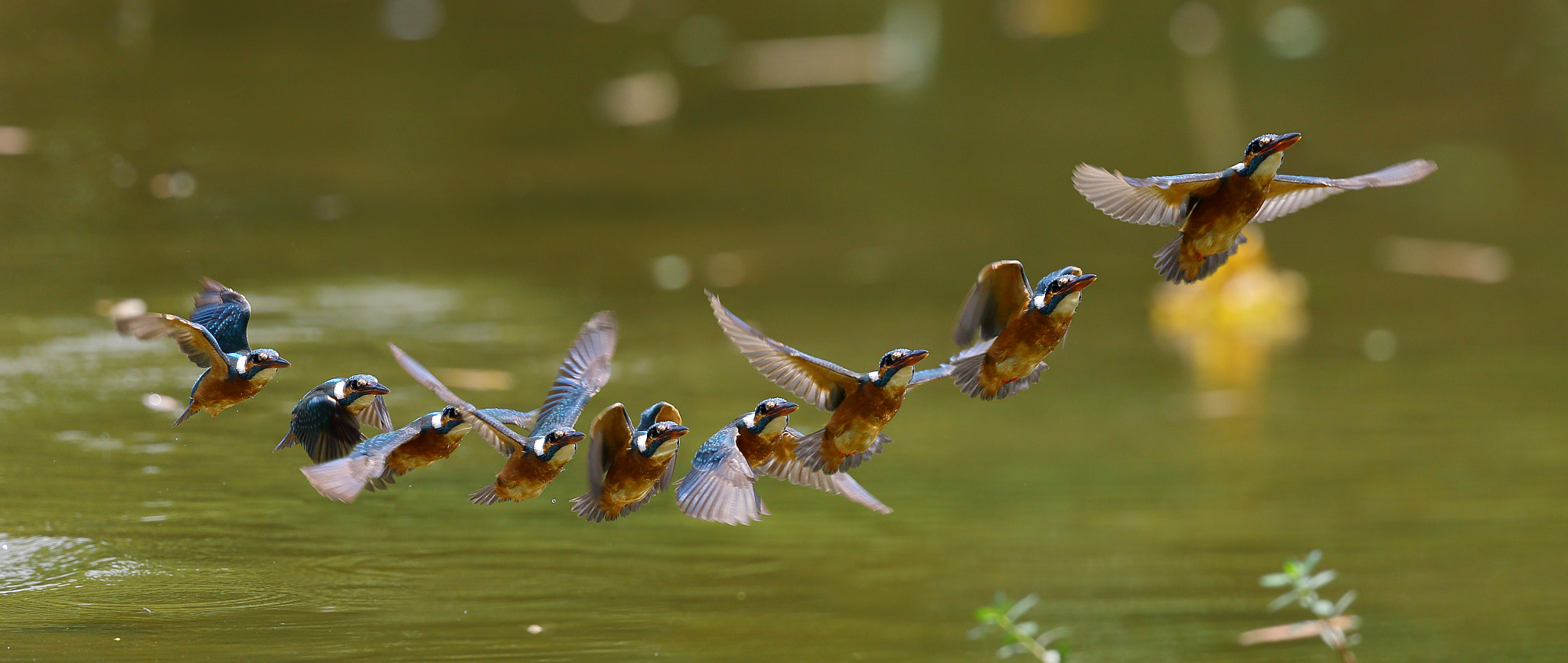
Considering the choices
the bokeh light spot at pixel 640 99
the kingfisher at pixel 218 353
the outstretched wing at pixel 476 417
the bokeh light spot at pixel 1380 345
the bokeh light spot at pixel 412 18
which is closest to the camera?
the outstretched wing at pixel 476 417

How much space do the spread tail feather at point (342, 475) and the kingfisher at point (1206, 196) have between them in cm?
95

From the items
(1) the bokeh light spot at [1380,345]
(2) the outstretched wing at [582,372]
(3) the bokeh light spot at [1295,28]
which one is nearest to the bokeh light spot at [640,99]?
(3) the bokeh light spot at [1295,28]

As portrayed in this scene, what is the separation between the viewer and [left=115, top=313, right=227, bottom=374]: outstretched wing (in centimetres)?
238

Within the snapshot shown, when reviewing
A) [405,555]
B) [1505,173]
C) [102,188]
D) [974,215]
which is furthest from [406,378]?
[1505,173]

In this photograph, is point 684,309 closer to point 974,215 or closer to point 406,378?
point 406,378

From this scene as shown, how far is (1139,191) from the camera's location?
2258mm

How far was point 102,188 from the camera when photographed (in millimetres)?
9367

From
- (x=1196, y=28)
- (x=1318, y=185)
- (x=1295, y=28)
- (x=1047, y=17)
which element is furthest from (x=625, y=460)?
(x=1295, y=28)

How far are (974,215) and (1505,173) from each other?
151 inches

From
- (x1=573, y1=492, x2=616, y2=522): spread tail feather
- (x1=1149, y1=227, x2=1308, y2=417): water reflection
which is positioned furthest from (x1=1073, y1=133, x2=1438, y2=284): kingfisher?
(x1=1149, y1=227, x2=1308, y2=417): water reflection

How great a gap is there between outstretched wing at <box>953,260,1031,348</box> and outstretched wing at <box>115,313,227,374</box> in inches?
39.7

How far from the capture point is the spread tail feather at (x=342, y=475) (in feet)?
6.92

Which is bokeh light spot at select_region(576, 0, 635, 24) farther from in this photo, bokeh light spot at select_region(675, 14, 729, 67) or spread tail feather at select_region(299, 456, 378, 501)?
spread tail feather at select_region(299, 456, 378, 501)

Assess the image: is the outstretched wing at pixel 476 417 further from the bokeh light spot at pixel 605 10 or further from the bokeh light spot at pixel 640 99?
the bokeh light spot at pixel 605 10
